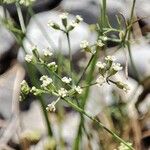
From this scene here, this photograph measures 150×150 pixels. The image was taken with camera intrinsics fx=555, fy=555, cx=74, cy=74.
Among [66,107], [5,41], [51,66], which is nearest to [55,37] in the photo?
[5,41]

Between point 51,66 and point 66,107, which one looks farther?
point 66,107

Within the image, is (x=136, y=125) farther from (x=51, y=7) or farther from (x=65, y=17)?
(x=51, y=7)

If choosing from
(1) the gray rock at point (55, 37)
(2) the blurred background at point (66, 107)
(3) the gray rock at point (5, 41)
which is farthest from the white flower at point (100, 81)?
(3) the gray rock at point (5, 41)

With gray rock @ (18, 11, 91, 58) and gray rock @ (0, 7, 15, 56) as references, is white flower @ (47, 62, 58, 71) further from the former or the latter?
gray rock @ (0, 7, 15, 56)

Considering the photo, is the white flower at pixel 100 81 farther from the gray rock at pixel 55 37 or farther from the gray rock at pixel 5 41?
the gray rock at pixel 5 41

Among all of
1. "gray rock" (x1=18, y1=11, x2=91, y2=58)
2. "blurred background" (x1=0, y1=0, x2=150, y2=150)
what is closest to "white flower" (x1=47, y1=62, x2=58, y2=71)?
"blurred background" (x1=0, y1=0, x2=150, y2=150)

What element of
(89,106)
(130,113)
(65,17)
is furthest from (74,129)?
(65,17)

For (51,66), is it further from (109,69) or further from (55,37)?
(55,37)

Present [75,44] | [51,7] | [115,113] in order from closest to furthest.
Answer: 1. [115,113]
2. [75,44]
3. [51,7]
